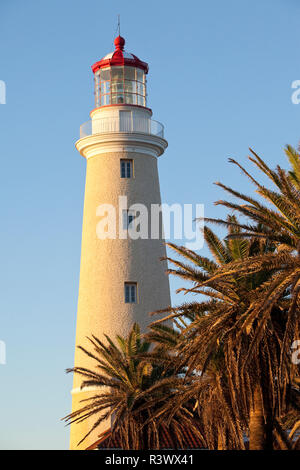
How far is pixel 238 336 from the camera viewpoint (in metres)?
30.6

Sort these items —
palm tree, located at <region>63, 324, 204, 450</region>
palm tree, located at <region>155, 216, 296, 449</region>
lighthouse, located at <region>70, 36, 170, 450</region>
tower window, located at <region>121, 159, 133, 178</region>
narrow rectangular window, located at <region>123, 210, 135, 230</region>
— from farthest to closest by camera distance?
1. tower window, located at <region>121, 159, 133, 178</region>
2. narrow rectangular window, located at <region>123, 210, 135, 230</region>
3. lighthouse, located at <region>70, 36, 170, 450</region>
4. palm tree, located at <region>63, 324, 204, 450</region>
5. palm tree, located at <region>155, 216, 296, 449</region>

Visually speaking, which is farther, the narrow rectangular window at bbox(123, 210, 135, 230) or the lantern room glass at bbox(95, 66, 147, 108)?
the lantern room glass at bbox(95, 66, 147, 108)

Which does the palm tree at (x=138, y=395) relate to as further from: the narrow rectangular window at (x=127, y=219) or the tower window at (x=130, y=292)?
the narrow rectangular window at (x=127, y=219)

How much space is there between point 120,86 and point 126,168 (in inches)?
180

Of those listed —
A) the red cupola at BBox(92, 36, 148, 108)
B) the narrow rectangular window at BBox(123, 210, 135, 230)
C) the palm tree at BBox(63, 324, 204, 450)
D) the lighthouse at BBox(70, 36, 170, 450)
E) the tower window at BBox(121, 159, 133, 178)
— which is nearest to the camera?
the palm tree at BBox(63, 324, 204, 450)

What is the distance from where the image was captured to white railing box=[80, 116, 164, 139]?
5031 cm

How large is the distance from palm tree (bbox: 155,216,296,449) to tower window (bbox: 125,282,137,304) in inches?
581

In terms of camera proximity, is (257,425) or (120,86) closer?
(257,425)

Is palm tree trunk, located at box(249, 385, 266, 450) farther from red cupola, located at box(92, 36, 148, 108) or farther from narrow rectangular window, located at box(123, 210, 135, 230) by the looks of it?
red cupola, located at box(92, 36, 148, 108)

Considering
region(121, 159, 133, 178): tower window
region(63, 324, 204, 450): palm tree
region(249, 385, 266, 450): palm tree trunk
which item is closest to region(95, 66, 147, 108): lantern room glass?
region(121, 159, 133, 178): tower window

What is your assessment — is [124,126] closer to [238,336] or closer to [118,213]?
[118,213]

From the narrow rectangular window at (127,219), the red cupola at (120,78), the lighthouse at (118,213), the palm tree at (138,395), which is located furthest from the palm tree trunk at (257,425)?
the red cupola at (120,78)

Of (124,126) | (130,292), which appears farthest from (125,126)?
(130,292)
